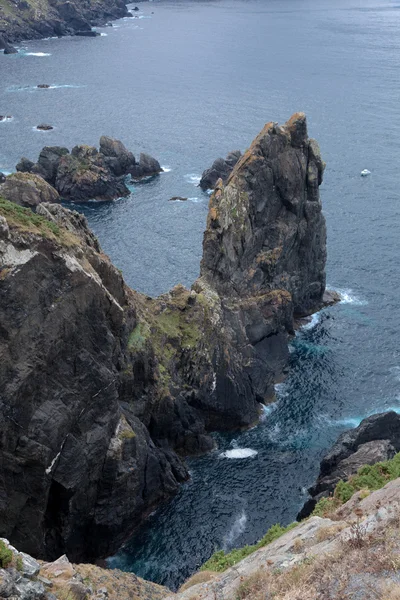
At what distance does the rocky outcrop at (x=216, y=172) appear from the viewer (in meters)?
146

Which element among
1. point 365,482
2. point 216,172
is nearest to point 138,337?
point 365,482

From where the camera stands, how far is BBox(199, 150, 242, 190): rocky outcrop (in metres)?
146

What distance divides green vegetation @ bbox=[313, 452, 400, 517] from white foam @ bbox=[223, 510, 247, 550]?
15.9 meters

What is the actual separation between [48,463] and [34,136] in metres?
133

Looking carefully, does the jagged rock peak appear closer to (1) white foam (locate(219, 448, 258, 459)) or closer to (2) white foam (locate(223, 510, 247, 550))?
(1) white foam (locate(219, 448, 258, 459))

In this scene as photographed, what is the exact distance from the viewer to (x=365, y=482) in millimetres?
48875

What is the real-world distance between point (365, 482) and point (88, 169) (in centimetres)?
11069

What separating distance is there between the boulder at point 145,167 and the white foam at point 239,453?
3597 inches

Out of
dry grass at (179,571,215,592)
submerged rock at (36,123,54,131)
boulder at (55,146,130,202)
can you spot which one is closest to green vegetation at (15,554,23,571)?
dry grass at (179,571,215,592)

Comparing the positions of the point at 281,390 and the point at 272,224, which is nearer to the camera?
the point at 281,390

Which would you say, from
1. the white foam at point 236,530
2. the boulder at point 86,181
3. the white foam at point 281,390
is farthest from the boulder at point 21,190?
the white foam at point 236,530

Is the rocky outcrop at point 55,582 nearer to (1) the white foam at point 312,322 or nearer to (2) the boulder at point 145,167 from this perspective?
(1) the white foam at point 312,322

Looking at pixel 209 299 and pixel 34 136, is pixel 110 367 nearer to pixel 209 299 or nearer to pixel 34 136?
pixel 209 299

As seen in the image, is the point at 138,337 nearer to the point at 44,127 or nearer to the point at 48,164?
the point at 48,164
